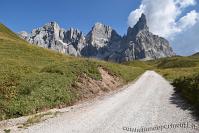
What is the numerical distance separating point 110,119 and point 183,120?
504cm

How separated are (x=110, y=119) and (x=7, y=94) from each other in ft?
38.8

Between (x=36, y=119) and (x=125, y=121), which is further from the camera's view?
(x=36, y=119)

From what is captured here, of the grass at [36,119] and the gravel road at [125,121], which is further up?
the gravel road at [125,121]

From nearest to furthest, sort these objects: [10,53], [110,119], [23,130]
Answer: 1. [23,130]
2. [110,119]
3. [10,53]

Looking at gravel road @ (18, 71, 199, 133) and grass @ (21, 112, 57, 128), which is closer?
gravel road @ (18, 71, 199, 133)

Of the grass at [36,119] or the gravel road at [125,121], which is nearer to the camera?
the gravel road at [125,121]

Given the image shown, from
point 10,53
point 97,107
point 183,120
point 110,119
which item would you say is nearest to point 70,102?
point 97,107

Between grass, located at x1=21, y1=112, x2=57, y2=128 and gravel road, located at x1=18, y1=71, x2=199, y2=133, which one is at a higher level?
gravel road, located at x1=18, y1=71, x2=199, y2=133

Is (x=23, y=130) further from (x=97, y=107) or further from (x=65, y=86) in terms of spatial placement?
(x=65, y=86)

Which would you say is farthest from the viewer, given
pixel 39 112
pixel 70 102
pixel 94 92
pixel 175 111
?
pixel 94 92

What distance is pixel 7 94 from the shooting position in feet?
99.6

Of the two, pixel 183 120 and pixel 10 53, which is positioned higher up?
pixel 10 53

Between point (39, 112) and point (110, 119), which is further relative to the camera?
point (39, 112)

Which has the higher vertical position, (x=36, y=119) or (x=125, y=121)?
(x=125, y=121)
